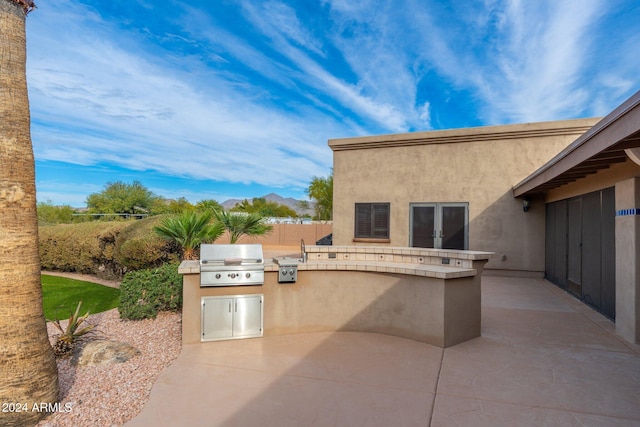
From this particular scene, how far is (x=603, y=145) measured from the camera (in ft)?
13.0

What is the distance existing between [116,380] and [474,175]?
10.0 meters

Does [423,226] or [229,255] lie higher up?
[423,226]

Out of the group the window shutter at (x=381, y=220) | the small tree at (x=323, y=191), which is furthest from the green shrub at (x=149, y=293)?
the small tree at (x=323, y=191)

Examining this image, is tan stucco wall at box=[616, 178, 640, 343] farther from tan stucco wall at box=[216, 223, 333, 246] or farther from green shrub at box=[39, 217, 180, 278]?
tan stucco wall at box=[216, 223, 333, 246]

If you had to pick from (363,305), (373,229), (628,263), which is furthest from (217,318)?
(373,229)

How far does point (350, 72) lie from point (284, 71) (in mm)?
3812

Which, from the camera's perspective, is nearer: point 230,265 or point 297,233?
point 230,265

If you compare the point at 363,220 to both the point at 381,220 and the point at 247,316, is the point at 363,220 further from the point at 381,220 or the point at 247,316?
the point at 247,316

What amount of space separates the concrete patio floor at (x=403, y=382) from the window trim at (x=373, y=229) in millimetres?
6222

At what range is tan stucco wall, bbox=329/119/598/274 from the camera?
961cm

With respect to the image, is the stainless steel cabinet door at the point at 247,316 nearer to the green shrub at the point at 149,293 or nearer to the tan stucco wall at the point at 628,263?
the green shrub at the point at 149,293

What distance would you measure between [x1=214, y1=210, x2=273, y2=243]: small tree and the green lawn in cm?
282

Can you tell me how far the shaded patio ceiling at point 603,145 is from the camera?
3.29 meters

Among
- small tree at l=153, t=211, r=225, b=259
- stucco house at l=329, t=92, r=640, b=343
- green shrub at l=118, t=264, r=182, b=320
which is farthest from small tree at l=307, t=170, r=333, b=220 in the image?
green shrub at l=118, t=264, r=182, b=320
